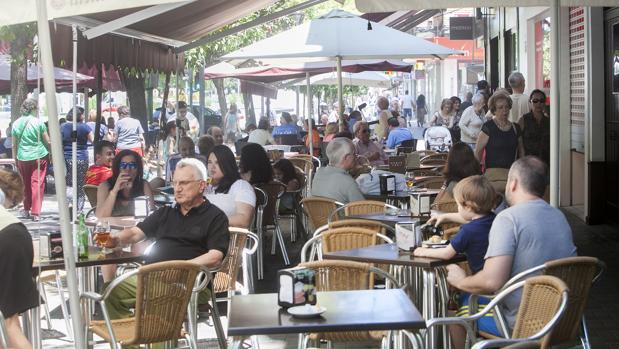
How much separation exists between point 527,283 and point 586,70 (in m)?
10.3

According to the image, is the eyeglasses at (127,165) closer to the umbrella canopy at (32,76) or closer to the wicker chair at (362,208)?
the wicker chair at (362,208)

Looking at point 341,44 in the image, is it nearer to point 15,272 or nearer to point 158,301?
point 158,301

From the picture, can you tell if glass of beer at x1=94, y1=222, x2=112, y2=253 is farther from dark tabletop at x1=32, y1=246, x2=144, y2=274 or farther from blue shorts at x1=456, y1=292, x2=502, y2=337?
blue shorts at x1=456, y1=292, x2=502, y2=337

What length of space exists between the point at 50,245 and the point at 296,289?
220cm

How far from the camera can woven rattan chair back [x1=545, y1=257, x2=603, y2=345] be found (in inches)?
210

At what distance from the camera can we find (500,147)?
40.0ft

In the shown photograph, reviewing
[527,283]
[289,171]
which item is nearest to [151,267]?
[527,283]

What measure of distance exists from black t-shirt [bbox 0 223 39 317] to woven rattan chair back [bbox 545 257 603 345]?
8.34 ft

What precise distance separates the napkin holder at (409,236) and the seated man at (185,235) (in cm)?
104

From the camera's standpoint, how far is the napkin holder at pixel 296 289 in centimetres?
497

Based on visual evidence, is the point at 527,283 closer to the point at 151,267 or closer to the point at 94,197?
the point at 151,267

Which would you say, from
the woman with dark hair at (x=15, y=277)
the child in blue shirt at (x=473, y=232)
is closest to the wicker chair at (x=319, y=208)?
the child in blue shirt at (x=473, y=232)

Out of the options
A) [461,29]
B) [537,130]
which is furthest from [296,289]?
[461,29]

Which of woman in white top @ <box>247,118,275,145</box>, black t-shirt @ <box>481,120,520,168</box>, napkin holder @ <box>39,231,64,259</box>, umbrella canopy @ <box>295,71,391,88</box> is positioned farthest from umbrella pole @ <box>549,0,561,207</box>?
umbrella canopy @ <box>295,71,391,88</box>
